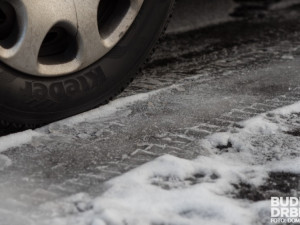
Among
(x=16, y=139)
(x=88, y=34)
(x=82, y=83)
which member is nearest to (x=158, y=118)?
(x=82, y=83)

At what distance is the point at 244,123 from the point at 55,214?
3.22 feet

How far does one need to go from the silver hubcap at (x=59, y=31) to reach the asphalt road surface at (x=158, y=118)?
262 mm

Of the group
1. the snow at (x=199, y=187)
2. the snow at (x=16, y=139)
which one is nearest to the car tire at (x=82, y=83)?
the snow at (x=16, y=139)

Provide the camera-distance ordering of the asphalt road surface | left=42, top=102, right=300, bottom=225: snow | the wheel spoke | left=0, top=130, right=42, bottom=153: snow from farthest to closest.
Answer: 1. the wheel spoke
2. left=0, top=130, right=42, bottom=153: snow
3. the asphalt road surface
4. left=42, top=102, right=300, bottom=225: snow

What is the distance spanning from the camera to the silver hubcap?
208cm

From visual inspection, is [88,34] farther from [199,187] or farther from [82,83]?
[199,187]

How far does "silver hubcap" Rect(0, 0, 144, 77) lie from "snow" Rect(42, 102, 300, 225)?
0.59m

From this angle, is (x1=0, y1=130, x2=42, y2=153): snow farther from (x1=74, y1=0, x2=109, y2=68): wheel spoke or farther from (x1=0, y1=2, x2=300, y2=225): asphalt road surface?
(x1=74, y1=0, x2=109, y2=68): wheel spoke

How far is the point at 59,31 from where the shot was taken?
232 cm

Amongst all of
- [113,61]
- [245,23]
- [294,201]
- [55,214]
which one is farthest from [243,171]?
[245,23]

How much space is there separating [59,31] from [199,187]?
0.96m

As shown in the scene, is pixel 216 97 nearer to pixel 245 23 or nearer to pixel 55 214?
pixel 55 214

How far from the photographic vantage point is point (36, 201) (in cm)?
170

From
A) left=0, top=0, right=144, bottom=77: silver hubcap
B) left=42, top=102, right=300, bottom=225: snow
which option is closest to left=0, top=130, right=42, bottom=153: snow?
left=0, top=0, right=144, bottom=77: silver hubcap
